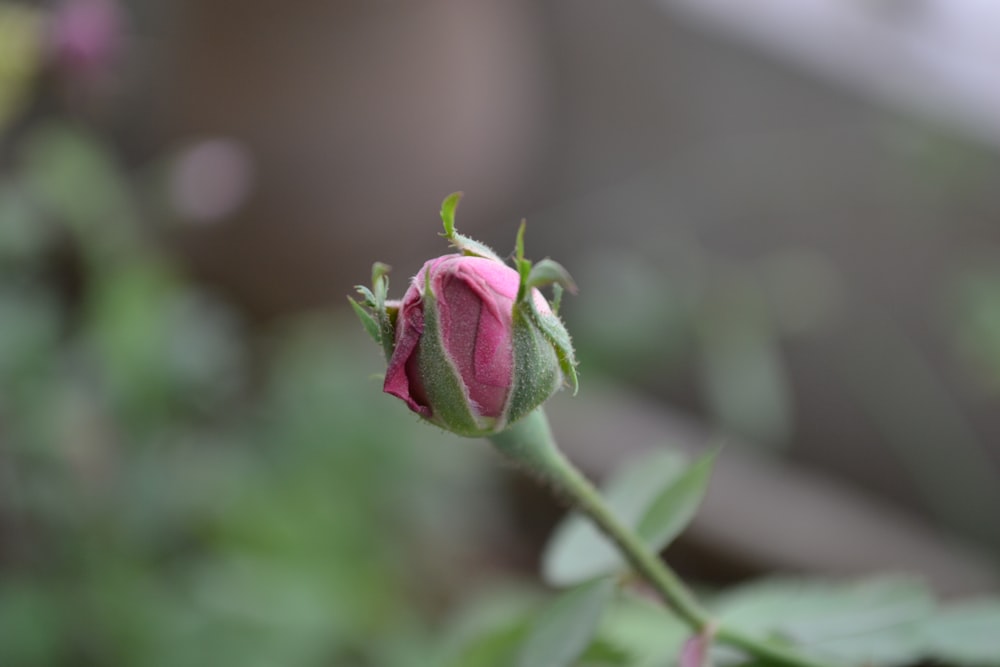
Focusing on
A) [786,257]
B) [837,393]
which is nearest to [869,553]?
[837,393]

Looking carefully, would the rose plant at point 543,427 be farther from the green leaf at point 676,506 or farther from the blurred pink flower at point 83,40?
the blurred pink flower at point 83,40

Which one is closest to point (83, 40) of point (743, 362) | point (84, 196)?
point (84, 196)

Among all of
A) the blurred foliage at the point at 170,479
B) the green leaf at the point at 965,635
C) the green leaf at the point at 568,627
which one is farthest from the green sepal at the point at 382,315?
the blurred foliage at the point at 170,479

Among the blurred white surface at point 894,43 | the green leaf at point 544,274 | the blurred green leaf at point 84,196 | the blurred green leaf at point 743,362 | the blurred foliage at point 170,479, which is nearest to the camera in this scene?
the green leaf at point 544,274

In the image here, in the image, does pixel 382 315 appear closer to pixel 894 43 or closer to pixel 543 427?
pixel 543 427

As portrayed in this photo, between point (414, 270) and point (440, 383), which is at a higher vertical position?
point (414, 270)

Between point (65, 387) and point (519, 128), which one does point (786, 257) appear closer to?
point (519, 128)
